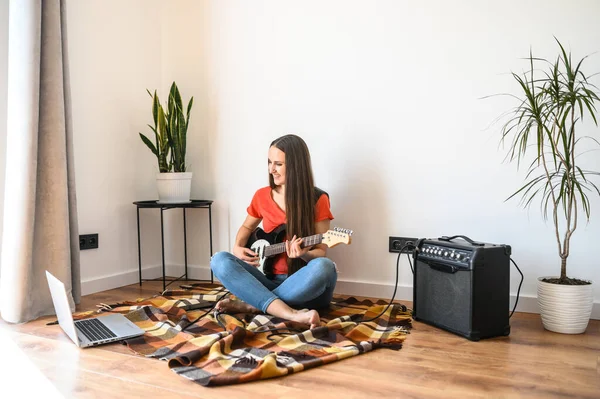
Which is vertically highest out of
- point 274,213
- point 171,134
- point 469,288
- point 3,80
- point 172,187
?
point 3,80

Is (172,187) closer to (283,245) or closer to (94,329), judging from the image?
(283,245)

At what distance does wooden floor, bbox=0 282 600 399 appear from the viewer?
5.46 feet

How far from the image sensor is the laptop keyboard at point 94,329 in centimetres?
218

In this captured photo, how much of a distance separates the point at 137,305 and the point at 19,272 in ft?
1.80

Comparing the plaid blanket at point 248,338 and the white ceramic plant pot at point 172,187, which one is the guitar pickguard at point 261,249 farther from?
the white ceramic plant pot at point 172,187

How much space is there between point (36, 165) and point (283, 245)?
1193 mm

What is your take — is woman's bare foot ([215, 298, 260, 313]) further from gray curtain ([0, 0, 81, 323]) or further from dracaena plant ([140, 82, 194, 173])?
dracaena plant ([140, 82, 194, 173])

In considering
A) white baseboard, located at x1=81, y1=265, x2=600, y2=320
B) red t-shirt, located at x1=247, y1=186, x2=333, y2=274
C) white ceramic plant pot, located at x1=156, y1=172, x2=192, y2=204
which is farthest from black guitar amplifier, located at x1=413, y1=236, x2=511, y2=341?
white ceramic plant pot, located at x1=156, y1=172, x2=192, y2=204

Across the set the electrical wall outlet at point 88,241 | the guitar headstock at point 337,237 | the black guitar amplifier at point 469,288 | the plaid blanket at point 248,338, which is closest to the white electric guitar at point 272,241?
the guitar headstock at point 337,237

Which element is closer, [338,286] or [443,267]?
[443,267]

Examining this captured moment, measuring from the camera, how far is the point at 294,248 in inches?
95.3

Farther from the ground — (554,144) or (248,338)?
(554,144)

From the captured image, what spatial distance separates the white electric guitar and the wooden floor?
20.6 inches

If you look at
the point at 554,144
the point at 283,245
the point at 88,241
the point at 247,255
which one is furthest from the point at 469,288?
the point at 88,241
